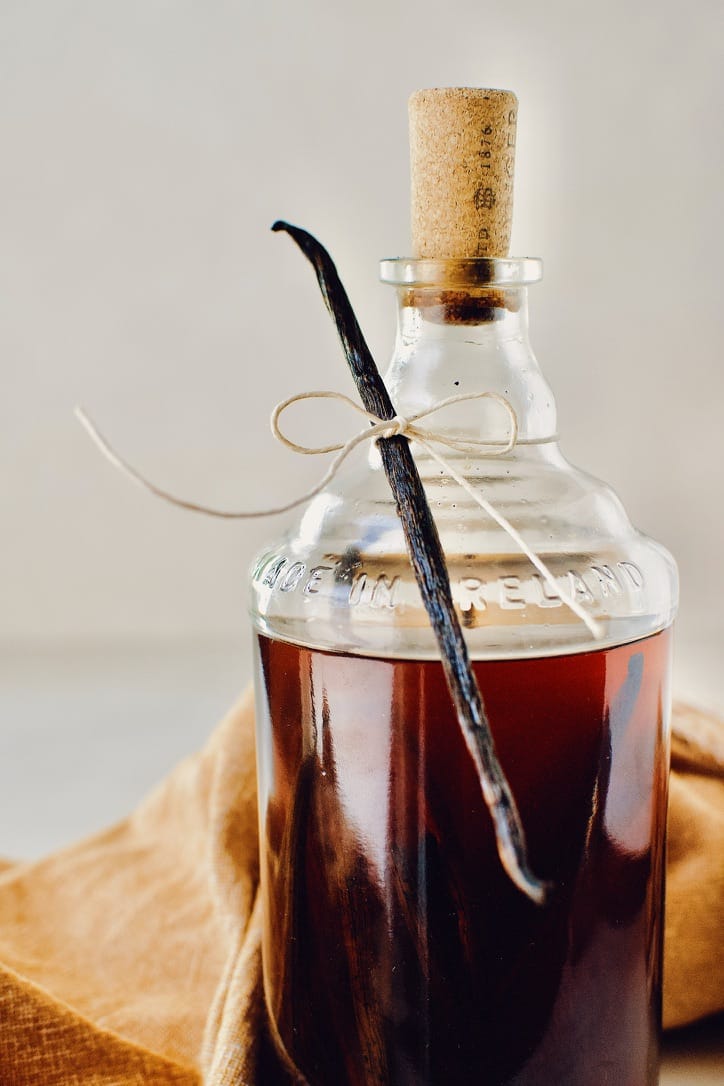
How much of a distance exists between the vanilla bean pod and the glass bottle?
0.08 ft

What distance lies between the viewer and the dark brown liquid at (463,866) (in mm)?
393

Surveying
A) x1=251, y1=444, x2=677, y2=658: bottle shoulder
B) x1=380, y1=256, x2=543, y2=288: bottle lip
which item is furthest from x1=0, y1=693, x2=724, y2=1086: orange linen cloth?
x1=380, y1=256, x2=543, y2=288: bottle lip

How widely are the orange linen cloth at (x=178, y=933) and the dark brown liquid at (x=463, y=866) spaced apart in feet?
0.29

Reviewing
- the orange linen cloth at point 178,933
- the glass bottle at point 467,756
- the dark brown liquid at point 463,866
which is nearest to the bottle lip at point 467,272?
the glass bottle at point 467,756

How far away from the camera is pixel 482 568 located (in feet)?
1.34

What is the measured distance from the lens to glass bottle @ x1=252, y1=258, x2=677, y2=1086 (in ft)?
1.30

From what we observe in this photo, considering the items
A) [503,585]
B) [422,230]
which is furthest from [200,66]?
[503,585]

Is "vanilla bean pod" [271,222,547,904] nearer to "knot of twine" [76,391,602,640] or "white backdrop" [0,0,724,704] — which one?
"knot of twine" [76,391,602,640]

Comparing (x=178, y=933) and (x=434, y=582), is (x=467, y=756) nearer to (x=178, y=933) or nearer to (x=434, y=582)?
(x=434, y=582)

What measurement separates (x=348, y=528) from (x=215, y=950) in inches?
11.7

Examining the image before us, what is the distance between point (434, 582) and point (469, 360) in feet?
0.35

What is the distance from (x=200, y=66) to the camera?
44.8 inches

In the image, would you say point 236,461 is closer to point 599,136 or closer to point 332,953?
point 599,136

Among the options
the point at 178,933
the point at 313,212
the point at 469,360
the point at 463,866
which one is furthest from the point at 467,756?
the point at 313,212
